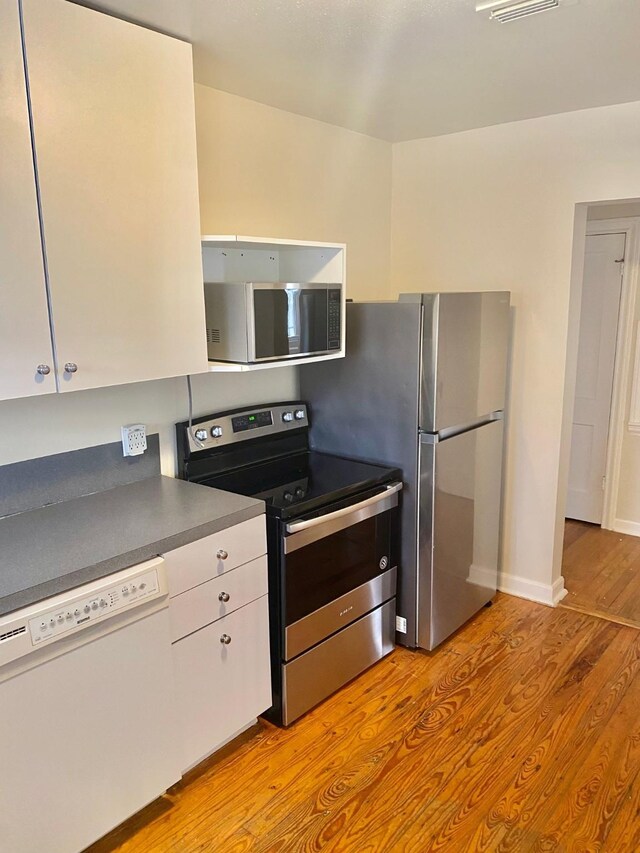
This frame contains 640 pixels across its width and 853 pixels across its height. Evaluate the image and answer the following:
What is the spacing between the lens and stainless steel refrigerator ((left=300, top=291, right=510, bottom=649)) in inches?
98.7

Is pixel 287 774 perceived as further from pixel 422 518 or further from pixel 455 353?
pixel 455 353

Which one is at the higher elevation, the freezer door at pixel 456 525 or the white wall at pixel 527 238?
the white wall at pixel 527 238

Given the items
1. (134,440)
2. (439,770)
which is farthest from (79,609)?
(439,770)

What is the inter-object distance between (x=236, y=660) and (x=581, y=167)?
2.50 m

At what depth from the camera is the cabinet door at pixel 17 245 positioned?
4.99 ft

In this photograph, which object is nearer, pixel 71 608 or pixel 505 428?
pixel 71 608

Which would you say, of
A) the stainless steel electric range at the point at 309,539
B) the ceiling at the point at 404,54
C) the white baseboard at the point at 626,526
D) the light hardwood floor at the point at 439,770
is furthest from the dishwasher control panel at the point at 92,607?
the white baseboard at the point at 626,526

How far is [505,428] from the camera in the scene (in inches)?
124

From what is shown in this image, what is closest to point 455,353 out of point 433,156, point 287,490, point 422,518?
point 422,518

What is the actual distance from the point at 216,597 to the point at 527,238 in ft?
7.19

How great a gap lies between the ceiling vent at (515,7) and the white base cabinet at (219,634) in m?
1.64

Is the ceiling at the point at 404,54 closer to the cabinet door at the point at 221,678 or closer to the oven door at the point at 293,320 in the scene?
the oven door at the point at 293,320

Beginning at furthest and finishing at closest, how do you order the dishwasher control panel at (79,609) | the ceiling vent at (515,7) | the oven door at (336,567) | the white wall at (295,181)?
1. the white wall at (295,181)
2. the oven door at (336,567)
3. the ceiling vent at (515,7)
4. the dishwasher control panel at (79,609)

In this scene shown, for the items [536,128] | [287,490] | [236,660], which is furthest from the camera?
[536,128]
